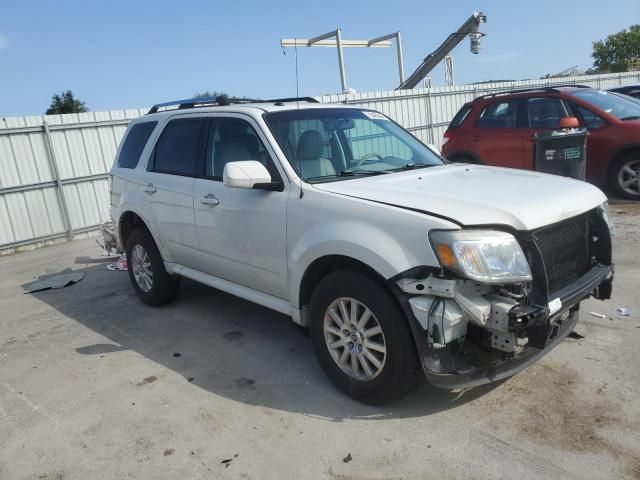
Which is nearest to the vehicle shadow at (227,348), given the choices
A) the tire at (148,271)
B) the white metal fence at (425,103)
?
the tire at (148,271)

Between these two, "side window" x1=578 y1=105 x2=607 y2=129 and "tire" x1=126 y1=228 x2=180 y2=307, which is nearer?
"tire" x1=126 y1=228 x2=180 y2=307

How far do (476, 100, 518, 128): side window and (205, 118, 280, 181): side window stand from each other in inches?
233

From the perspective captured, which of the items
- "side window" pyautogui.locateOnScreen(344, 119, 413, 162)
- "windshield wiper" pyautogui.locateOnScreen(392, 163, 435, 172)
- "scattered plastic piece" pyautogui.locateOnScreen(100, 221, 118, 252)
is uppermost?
"side window" pyautogui.locateOnScreen(344, 119, 413, 162)

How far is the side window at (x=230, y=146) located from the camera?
410cm

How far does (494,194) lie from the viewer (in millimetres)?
3242

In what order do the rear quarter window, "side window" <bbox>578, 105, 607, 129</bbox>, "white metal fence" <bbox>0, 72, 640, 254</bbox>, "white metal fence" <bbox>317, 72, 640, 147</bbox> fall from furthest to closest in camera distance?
"white metal fence" <bbox>317, 72, 640, 147</bbox>, "white metal fence" <bbox>0, 72, 640, 254</bbox>, the rear quarter window, "side window" <bbox>578, 105, 607, 129</bbox>

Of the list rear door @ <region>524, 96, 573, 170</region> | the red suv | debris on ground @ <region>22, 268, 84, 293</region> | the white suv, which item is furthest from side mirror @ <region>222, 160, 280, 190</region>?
rear door @ <region>524, 96, 573, 170</region>

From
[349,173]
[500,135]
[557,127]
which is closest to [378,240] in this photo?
[349,173]

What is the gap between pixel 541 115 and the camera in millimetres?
8664

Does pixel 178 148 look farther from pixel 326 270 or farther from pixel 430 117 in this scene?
pixel 430 117

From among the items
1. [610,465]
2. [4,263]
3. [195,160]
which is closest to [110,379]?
[195,160]

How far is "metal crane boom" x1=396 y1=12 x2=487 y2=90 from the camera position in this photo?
62.3 ft

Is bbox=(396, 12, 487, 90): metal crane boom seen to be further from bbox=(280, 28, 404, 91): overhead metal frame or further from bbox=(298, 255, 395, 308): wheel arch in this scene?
bbox=(298, 255, 395, 308): wheel arch

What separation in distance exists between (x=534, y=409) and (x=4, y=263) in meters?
8.89
